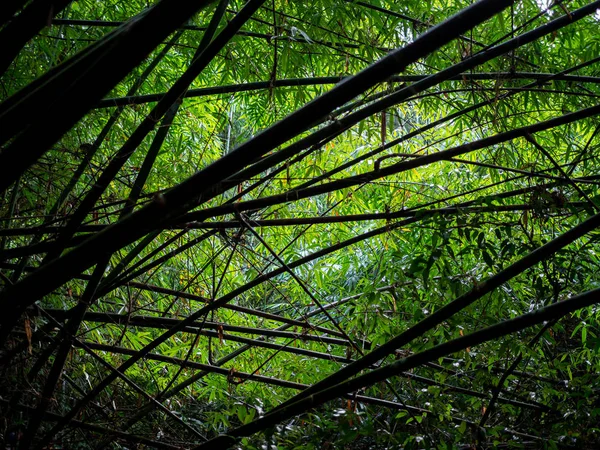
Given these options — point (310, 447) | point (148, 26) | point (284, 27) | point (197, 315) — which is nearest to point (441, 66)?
point (284, 27)

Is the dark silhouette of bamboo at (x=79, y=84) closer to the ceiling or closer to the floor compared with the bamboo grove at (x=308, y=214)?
closer to the floor

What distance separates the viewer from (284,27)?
194 cm

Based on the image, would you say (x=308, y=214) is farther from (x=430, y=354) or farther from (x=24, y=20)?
(x=24, y=20)

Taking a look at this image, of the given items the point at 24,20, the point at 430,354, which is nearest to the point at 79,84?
the point at 24,20

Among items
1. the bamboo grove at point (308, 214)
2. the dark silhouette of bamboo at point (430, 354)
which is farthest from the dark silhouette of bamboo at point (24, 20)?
the dark silhouette of bamboo at point (430, 354)

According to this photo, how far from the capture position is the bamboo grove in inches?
46.4

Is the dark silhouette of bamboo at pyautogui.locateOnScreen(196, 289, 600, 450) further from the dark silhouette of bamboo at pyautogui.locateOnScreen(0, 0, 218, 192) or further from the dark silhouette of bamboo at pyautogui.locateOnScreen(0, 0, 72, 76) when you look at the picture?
the dark silhouette of bamboo at pyautogui.locateOnScreen(0, 0, 72, 76)

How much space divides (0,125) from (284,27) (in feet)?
3.33

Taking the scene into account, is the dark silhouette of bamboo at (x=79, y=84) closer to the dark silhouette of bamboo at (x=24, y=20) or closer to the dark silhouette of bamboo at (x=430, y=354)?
the dark silhouette of bamboo at (x=24, y=20)

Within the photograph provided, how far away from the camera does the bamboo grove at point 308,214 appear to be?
118 cm

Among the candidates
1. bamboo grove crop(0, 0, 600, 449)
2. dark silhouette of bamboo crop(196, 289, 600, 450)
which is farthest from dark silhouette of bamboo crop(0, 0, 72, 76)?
dark silhouette of bamboo crop(196, 289, 600, 450)

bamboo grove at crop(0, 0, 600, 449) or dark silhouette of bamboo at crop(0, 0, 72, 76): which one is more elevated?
bamboo grove at crop(0, 0, 600, 449)

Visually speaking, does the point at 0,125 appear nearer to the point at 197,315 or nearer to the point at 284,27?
the point at 197,315

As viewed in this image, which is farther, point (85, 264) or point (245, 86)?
point (245, 86)
